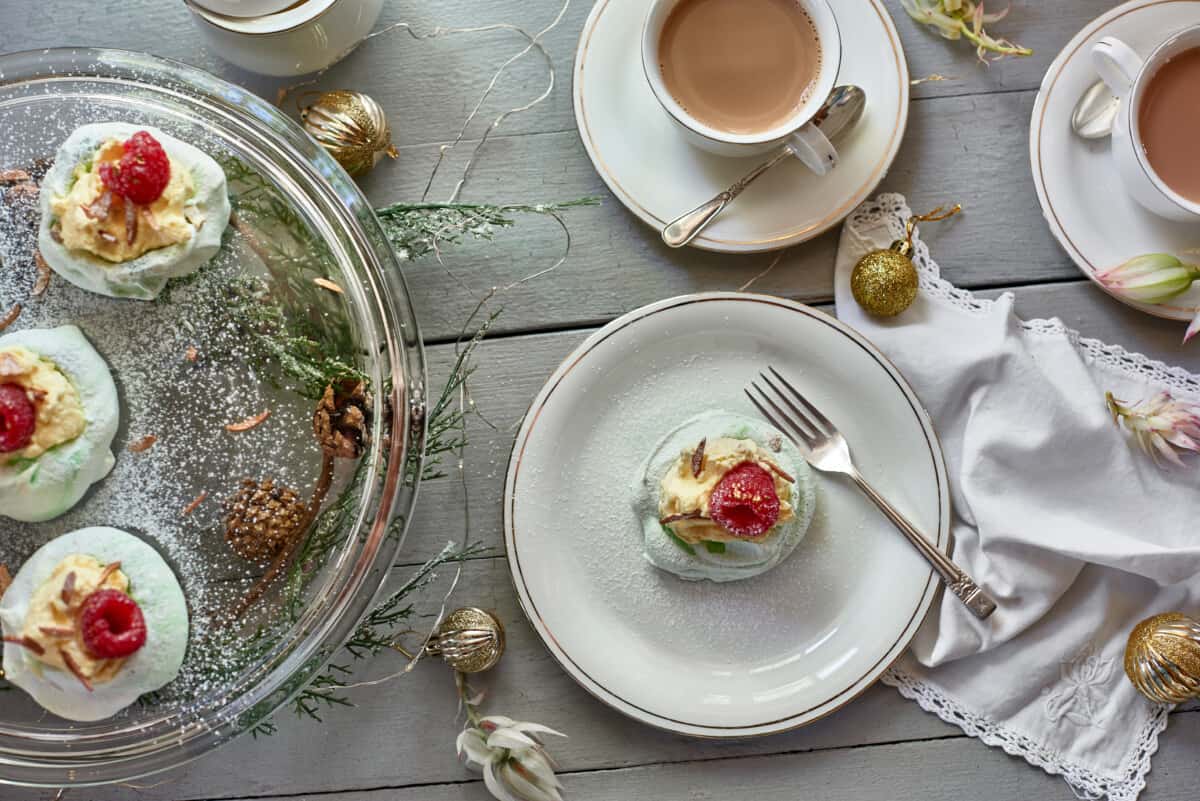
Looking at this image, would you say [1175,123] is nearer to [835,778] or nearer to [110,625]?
[835,778]

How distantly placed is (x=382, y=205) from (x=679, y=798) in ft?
2.72

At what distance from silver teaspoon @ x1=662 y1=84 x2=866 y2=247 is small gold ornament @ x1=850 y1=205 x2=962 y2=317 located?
0.16 m

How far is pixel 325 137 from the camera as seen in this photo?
1088 millimetres

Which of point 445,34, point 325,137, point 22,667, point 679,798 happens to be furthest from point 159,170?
point 679,798

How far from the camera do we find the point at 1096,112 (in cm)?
112

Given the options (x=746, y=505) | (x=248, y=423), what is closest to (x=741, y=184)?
(x=746, y=505)

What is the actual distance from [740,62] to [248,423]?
705 millimetres

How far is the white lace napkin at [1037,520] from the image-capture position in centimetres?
113

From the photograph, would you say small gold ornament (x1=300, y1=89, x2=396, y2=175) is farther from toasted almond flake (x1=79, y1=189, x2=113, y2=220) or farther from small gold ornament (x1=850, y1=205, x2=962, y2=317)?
small gold ornament (x1=850, y1=205, x2=962, y2=317)

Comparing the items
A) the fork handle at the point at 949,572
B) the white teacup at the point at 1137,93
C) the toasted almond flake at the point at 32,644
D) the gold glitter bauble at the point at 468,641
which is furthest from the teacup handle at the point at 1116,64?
the toasted almond flake at the point at 32,644

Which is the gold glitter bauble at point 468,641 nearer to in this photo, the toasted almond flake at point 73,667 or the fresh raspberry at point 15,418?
the toasted almond flake at point 73,667

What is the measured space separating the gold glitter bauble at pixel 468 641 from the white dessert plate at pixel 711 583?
0.06 meters

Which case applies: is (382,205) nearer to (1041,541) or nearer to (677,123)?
(677,123)

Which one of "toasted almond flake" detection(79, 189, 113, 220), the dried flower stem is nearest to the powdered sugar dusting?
"toasted almond flake" detection(79, 189, 113, 220)
